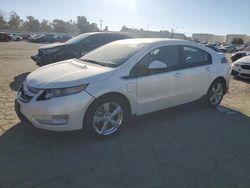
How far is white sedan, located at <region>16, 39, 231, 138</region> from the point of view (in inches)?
→ 156

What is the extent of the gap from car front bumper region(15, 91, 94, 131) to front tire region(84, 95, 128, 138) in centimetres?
13

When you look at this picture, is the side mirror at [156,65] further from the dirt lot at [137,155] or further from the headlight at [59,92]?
the headlight at [59,92]

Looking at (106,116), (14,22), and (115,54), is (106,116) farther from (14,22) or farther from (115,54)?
(14,22)

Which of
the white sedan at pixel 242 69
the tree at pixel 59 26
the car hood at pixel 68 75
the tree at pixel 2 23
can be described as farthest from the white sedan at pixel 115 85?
the tree at pixel 59 26

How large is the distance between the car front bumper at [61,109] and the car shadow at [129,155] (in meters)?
0.14

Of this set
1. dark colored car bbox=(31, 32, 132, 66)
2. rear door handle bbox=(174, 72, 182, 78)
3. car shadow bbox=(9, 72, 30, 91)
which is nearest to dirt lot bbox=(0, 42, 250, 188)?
rear door handle bbox=(174, 72, 182, 78)

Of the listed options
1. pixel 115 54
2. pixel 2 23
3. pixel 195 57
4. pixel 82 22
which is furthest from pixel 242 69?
pixel 82 22

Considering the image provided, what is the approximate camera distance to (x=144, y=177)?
11.1ft

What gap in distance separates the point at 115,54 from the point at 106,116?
1235 mm

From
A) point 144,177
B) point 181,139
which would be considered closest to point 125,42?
point 181,139

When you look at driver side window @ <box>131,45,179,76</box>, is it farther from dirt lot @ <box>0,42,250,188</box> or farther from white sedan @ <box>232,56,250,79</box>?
white sedan @ <box>232,56,250,79</box>

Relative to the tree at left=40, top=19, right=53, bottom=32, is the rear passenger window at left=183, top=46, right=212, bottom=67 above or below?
above

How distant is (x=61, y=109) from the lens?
3.87m

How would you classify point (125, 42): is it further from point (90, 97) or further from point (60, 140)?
point (60, 140)
